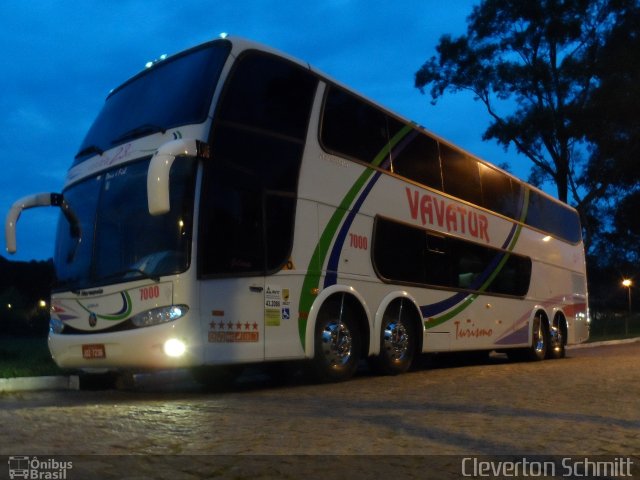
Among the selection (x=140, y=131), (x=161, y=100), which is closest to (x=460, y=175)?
(x=161, y=100)

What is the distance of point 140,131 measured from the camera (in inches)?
332

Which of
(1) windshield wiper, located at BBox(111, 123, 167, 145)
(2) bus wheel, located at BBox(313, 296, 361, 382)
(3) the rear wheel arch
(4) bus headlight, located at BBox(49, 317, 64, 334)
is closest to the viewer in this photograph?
(1) windshield wiper, located at BBox(111, 123, 167, 145)

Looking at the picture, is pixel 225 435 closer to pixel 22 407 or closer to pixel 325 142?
pixel 22 407

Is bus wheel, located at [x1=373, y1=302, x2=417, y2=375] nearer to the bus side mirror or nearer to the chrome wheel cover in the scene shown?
the chrome wheel cover

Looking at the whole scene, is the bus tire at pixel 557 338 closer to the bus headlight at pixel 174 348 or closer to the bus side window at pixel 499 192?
the bus side window at pixel 499 192

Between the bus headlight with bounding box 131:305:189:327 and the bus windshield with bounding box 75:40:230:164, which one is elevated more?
the bus windshield with bounding box 75:40:230:164

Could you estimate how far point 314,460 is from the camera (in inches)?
181

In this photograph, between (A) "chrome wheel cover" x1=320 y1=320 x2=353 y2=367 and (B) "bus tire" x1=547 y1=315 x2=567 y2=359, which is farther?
(B) "bus tire" x1=547 y1=315 x2=567 y2=359

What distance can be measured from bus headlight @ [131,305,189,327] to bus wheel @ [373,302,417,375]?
12.0 feet

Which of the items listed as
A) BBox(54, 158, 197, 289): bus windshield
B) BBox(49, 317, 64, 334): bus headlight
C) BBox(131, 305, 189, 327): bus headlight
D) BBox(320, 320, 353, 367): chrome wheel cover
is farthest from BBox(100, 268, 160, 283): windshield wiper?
BBox(320, 320, 353, 367): chrome wheel cover

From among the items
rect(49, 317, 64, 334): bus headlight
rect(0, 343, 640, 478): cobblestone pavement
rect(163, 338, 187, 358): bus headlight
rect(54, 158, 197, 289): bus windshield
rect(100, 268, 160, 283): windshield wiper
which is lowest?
rect(0, 343, 640, 478): cobblestone pavement

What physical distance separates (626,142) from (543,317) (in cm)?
1787

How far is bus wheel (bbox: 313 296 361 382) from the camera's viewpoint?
906 centimetres

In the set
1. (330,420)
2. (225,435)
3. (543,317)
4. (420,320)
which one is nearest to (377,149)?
(420,320)
